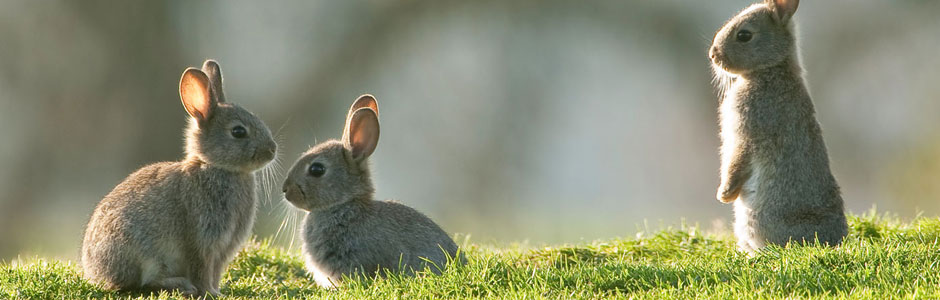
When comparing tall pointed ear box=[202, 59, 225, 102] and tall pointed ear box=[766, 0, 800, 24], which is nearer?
tall pointed ear box=[766, 0, 800, 24]

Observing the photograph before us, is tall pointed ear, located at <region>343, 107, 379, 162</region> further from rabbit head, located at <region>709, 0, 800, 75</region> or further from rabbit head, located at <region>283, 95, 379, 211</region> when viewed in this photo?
rabbit head, located at <region>709, 0, 800, 75</region>

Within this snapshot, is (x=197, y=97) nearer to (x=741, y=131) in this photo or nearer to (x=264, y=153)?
(x=264, y=153)

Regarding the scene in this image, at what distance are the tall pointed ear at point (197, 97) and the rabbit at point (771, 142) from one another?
3714 mm

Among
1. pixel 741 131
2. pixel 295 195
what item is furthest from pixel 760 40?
pixel 295 195

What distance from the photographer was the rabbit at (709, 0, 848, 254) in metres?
7.75

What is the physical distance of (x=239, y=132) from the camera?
7.76 m

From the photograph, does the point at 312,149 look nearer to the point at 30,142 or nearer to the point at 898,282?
the point at 898,282

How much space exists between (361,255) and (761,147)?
2.94 metres

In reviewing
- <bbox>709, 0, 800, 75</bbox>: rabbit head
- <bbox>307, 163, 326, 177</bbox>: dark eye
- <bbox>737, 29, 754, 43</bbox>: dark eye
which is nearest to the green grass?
<bbox>307, 163, 326, 177</bbox>: dark eye

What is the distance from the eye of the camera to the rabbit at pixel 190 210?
7469mm

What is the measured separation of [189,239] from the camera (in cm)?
759

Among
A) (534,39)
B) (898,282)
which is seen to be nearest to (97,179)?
(534,39)

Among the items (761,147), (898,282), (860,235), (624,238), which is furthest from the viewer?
(624,238)

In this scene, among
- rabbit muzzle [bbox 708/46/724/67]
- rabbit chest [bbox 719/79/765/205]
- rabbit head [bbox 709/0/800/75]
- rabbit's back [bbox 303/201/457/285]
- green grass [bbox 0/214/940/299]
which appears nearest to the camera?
green grass [bbox 0/214/940/299]
